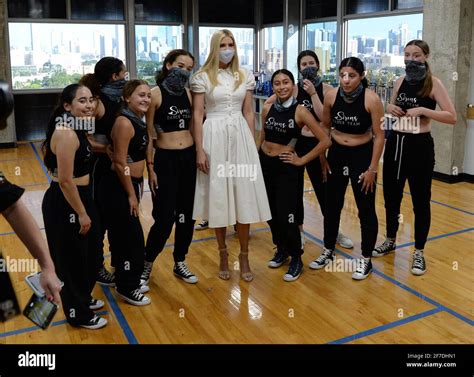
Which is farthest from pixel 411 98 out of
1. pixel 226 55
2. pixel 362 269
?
pixel 226 55

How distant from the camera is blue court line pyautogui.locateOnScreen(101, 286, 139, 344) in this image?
3.32 metres

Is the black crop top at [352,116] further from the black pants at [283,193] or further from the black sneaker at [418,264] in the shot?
the black sneaker at [418,264]

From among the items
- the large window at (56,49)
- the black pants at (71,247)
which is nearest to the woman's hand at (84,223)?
the black pants at (71,247)

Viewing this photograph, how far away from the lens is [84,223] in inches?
125

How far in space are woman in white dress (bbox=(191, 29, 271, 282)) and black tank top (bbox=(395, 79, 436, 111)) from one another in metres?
1.24

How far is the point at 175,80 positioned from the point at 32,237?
6.96 feet

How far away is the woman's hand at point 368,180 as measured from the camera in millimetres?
3967

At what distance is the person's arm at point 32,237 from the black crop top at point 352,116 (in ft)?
8.65

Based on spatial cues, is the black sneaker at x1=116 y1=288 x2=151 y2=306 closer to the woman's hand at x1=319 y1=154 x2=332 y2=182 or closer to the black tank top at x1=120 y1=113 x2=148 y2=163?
the black tank top at x1=120 y1=113 x2=148 y2=163

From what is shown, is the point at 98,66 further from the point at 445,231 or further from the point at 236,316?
the point at 445,231

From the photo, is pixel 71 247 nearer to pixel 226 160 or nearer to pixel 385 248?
pixel 226 160
